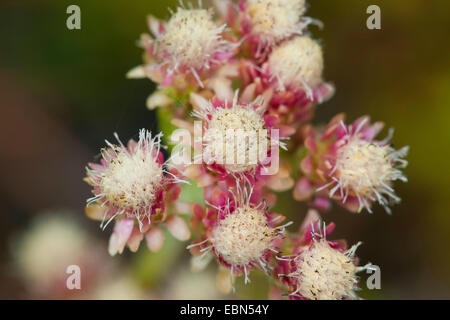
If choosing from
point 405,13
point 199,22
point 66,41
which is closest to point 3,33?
point 66,41

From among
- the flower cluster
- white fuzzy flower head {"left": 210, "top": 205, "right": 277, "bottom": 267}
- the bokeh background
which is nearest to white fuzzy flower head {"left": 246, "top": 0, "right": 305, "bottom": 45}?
the flower cluster

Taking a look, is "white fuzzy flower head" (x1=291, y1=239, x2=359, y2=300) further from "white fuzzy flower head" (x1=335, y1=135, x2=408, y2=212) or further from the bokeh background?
the bokeh background

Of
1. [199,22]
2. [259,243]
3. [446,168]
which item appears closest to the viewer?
[259,243]

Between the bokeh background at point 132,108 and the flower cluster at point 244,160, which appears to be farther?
the bokeh background at point 132,108

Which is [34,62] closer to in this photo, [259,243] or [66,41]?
[66,41]

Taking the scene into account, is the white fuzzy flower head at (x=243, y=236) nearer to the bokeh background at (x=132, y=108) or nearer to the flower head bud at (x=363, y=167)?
the flower head bud at (x=363, y=167)

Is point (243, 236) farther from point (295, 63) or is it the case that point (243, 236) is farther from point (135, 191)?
point (295, 63)

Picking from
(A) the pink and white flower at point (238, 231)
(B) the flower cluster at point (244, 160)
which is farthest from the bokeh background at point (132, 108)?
(A) the pink and white flower at point (238, 231)
